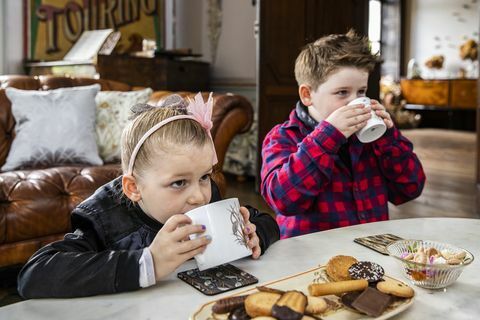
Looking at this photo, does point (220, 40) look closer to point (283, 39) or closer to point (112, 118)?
point (283, 39)

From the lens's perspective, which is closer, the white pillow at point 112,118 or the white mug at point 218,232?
the white mug at point 218,232

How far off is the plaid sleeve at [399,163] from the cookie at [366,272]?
2.31ft

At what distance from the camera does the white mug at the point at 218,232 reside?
0.70 m

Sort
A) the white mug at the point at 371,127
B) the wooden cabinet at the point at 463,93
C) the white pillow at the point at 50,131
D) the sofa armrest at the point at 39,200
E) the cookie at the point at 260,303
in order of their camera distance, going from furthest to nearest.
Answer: the wooden cabinet at the point at 463,93 → the white pillow at the point at 50,131 → the sofa armrest at the point at 39,200 → the white mug at the point at 371,127 → the cookie at the point at 260,303

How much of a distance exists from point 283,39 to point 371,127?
3.25 meters

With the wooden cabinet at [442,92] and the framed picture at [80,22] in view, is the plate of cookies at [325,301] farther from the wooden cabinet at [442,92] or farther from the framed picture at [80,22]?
the wooden cabinet at [442,92]

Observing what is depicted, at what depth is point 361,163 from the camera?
1.38 m

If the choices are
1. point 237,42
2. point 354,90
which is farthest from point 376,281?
point 237,42

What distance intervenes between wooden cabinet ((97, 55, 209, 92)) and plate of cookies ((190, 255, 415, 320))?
12.8 feet

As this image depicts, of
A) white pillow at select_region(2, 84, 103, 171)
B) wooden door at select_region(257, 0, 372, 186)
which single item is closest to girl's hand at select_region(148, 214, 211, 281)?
white pillow at select_region(2, 84, 103, 171)

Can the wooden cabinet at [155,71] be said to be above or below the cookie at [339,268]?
above

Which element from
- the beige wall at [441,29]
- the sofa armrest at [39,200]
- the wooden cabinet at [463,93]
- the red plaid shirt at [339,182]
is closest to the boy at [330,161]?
the red plaid shirt at [339,182]

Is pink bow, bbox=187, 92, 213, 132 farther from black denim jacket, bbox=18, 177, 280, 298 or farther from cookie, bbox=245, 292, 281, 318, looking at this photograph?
cookie, bbox=245, 292, 281, 318

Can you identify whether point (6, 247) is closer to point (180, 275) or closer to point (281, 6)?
point (180, 275)
